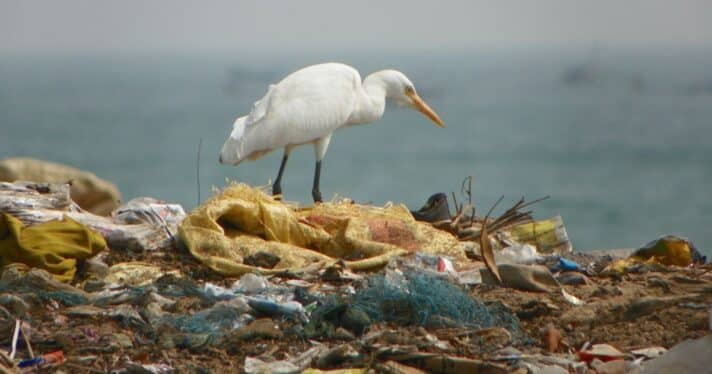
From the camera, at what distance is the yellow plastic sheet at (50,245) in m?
6.44

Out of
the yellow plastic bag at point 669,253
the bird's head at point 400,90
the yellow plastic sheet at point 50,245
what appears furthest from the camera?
the bird's head at point 400,90

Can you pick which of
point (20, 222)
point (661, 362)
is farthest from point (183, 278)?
point (661, 362)

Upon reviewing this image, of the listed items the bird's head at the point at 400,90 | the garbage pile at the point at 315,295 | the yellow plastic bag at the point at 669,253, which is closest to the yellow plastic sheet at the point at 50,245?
the garbage pile at the point at 315,295

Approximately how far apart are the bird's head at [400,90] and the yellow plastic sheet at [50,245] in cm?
426

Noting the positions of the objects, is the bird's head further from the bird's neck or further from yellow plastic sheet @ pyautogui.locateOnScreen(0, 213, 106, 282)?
yellow plastic sheet @ pyautogui.locateOnScreen(0, 213, 106, 282)

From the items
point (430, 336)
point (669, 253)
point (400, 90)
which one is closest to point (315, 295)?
point (430, 336)

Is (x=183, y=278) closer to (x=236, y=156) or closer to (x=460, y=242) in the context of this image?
(x=460, y=242)

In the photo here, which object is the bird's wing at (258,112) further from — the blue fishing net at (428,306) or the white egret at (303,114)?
the blue fishing net at (428,306)

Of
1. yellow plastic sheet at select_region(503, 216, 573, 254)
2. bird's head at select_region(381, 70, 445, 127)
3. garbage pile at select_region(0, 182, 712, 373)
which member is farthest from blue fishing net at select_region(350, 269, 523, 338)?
bird's head at select_region(381, 70, 445, 127)

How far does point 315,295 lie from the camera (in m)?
6.03

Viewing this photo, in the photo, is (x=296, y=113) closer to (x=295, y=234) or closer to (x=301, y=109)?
(x=301, y=109)

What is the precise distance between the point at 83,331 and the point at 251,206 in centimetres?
196

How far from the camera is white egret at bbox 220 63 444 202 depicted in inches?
371

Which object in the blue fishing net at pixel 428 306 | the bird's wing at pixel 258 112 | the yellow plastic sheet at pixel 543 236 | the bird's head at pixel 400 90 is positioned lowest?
the yellow plastic sheet at pixel 543 236
